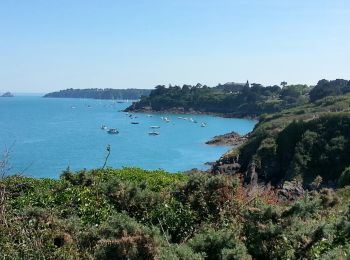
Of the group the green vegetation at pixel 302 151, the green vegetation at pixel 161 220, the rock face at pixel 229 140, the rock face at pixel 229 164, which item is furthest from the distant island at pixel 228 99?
the green vegetation at pixel 161 220

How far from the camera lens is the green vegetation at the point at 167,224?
5.52 metres

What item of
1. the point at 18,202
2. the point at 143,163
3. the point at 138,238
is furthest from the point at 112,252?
the point at 143,163

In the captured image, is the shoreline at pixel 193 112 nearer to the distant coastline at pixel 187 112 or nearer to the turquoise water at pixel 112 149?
the distant coastline at pixel 187 112

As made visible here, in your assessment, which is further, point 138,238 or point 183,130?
point 183,130

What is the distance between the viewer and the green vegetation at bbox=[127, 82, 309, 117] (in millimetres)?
137125

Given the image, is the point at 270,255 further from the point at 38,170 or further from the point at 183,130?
the point at 183,130

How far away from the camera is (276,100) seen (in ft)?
457

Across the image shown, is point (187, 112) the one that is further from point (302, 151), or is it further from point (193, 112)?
point (302, 151)

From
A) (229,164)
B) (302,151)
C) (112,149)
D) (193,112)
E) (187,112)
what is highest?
(302,151)

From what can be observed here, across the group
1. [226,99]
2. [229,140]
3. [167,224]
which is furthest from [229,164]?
[226,99]

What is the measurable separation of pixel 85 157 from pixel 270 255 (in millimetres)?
54052

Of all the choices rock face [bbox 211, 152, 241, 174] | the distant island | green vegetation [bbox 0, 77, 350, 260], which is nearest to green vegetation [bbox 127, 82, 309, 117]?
the distant island

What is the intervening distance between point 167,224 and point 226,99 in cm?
14715

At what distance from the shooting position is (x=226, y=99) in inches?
6053
